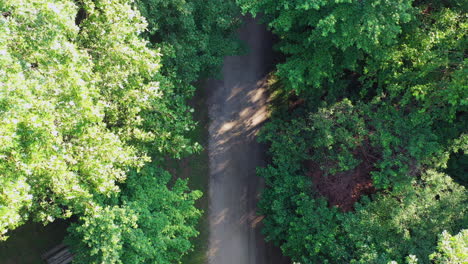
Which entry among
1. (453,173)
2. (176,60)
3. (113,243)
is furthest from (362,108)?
(113,243)

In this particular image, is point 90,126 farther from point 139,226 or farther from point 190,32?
point 190,32

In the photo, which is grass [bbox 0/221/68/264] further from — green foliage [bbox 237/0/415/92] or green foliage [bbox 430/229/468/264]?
green foliage [bbox 430/229/468/264]

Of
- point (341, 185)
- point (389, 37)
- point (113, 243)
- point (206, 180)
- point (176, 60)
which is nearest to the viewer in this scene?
point (113, 243)

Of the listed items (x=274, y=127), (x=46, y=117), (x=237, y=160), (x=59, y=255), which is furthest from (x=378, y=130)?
(x=59, y=255)

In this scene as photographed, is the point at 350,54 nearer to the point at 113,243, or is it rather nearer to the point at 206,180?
the point at 206,180

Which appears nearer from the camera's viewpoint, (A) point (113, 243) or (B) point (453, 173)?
(A) point (113, 243)
